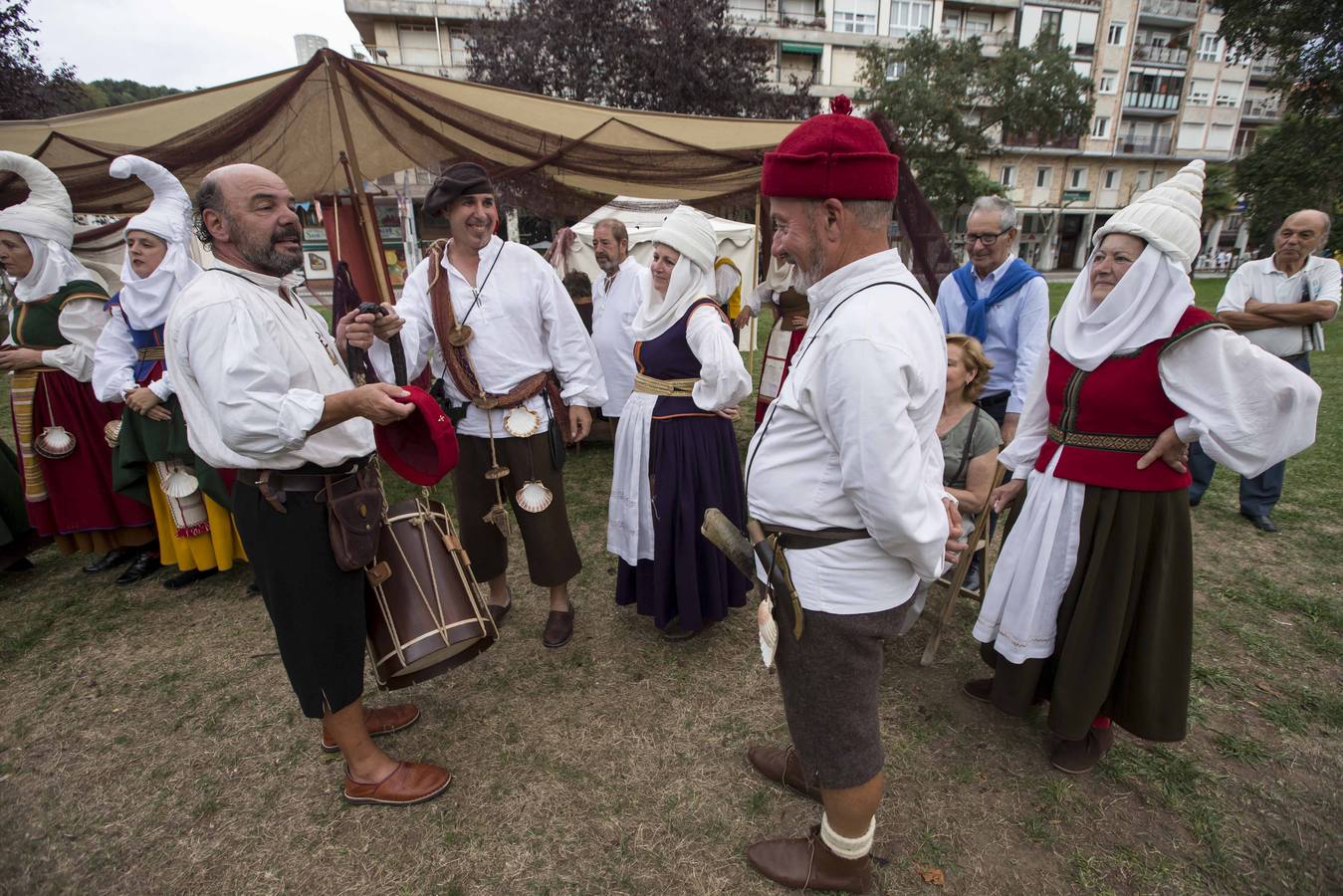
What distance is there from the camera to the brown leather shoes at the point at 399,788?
87.7 inches

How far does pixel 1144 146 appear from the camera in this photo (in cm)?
4016

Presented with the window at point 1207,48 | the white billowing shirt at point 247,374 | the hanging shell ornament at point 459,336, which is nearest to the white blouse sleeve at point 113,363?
the hanging shell ornament at point 459,336

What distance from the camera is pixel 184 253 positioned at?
3.37m

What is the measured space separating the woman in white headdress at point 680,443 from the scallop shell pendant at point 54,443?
341cm

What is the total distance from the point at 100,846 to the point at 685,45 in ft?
67.9

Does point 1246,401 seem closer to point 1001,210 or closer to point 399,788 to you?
point 1001,210

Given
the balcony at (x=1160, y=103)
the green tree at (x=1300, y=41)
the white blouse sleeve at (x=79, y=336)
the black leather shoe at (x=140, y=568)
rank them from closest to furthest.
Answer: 1. the white blouse sleeve at (x=79, y=336)
2. the black leather shoe at (x=140, y=568)
3. the green tree at (x=1300, y=41)
4. the balcony at (x=1160, y=103)

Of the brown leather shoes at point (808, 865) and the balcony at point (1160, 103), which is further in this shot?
the balcony at point (1160, 103)

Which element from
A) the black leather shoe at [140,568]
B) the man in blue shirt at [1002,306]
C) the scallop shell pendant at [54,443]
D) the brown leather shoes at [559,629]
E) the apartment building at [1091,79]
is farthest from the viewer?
the apartment building at [1091,79]

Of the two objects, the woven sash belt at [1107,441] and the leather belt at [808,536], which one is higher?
the woven sash belt at [1107,441]

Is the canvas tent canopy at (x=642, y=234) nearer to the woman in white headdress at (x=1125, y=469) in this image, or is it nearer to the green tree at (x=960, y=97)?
the woman in white headdress at (x=1125, y=469)

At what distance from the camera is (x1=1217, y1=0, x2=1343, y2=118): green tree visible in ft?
47.9

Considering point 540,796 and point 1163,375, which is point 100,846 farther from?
point 1163,375

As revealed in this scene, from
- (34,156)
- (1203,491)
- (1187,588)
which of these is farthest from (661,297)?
(1203,491)
